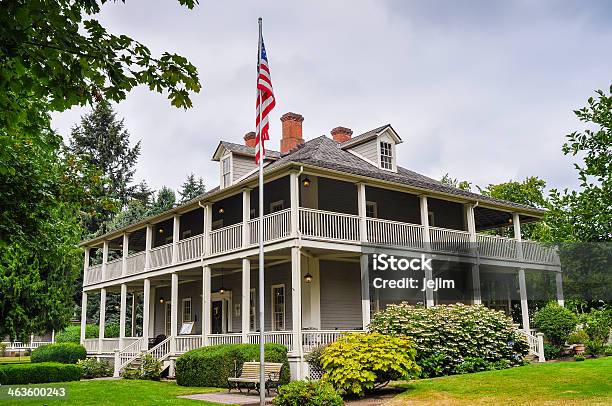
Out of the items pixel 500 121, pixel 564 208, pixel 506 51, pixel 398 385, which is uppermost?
pixel 500 121

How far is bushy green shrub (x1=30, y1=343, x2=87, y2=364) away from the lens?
26.1 m

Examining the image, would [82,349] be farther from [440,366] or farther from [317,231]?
[440,366]

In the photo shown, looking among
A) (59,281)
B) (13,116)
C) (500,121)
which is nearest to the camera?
(13,116)

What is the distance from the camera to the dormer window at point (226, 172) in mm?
23828

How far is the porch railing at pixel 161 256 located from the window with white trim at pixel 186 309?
360 centimetres

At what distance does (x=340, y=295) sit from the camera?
21.3 metres

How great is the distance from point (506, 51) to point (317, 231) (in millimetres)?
7172

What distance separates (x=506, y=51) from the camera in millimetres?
14594

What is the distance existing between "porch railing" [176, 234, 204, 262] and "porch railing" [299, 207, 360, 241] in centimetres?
557

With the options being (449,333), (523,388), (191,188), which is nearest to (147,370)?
(449,333)

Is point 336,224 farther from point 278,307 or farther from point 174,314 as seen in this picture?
point 174,314

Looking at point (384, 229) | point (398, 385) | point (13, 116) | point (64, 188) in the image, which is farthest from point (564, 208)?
point (384, 229)

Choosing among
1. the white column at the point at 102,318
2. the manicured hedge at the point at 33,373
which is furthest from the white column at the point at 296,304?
the white column at the point at 102,318

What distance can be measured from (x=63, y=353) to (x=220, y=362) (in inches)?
491
